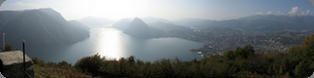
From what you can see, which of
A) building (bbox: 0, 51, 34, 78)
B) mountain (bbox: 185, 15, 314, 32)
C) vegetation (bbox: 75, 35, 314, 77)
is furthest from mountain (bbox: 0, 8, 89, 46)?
mountain (bbox: 185, 15, 314, 32)

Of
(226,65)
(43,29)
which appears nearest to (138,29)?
(43,29)

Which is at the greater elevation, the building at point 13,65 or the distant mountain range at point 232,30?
the distant mountain range at point 232,30

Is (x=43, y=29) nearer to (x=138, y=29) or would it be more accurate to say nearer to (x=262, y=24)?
(x=138, y=29)

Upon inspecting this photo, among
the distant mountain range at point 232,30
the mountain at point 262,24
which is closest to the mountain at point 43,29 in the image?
the distant mountain range at point 232,30

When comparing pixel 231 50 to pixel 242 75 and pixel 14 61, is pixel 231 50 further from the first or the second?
pixel 14 61

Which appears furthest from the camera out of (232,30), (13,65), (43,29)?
(232,30)

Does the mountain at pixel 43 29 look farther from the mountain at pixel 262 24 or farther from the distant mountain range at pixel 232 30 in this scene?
the mountain at pixel 262 24

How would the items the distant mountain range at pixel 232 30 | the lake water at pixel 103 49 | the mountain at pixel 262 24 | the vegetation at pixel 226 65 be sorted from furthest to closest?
1. the mountain at pixel 262 24
2. the distant mountain range at pixel 232 30
3. the lake water at pixel 103 49
4. the vegetation at pixel 226 65

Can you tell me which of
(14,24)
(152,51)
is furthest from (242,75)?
(14,24)
